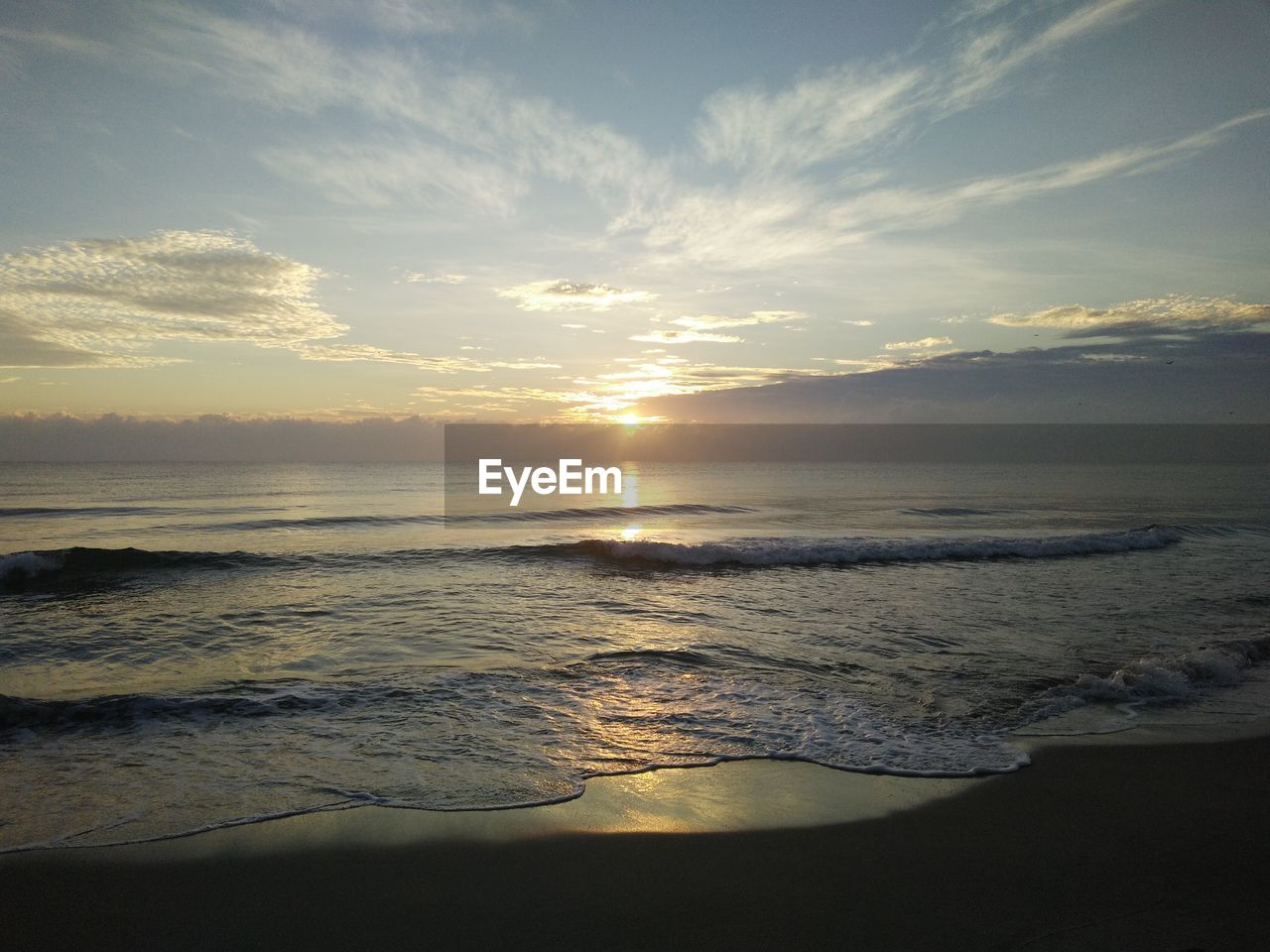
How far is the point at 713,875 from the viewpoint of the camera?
4562mm

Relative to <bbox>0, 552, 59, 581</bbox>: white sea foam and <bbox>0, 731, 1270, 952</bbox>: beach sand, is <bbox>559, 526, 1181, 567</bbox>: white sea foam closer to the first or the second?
<bbox>0, 552, 59, 581</bbox>: white sea foam

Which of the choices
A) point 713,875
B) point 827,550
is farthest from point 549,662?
point 827,550

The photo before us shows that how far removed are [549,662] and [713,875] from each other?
5.58 metres

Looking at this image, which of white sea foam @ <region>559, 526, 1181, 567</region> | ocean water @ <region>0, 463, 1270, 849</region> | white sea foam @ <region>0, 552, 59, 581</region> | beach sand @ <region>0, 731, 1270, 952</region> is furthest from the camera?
white sea foam @ <region>559, 526, 1181, 567</region>

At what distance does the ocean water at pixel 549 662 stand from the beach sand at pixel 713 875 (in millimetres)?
491

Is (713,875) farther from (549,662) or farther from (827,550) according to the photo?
(827,550)

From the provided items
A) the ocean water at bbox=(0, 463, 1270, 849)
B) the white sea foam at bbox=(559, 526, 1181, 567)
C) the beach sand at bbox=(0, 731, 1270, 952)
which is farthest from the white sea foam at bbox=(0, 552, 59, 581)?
the beach sand at bbox=(0, 731, 1270, 952)

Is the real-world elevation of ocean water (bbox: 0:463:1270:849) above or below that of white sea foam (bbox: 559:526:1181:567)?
below

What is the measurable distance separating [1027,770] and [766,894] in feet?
11.3

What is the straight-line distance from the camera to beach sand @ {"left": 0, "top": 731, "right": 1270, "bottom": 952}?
3977mm

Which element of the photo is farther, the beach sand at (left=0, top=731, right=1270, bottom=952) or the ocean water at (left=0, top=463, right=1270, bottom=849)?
the ocean water at (left=0, top=463, right=1270, bottom=849)

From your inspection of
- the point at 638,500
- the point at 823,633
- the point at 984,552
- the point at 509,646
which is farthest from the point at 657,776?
the point at 638,500

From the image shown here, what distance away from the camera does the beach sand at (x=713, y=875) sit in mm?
3977

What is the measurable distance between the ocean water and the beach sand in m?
0.49
